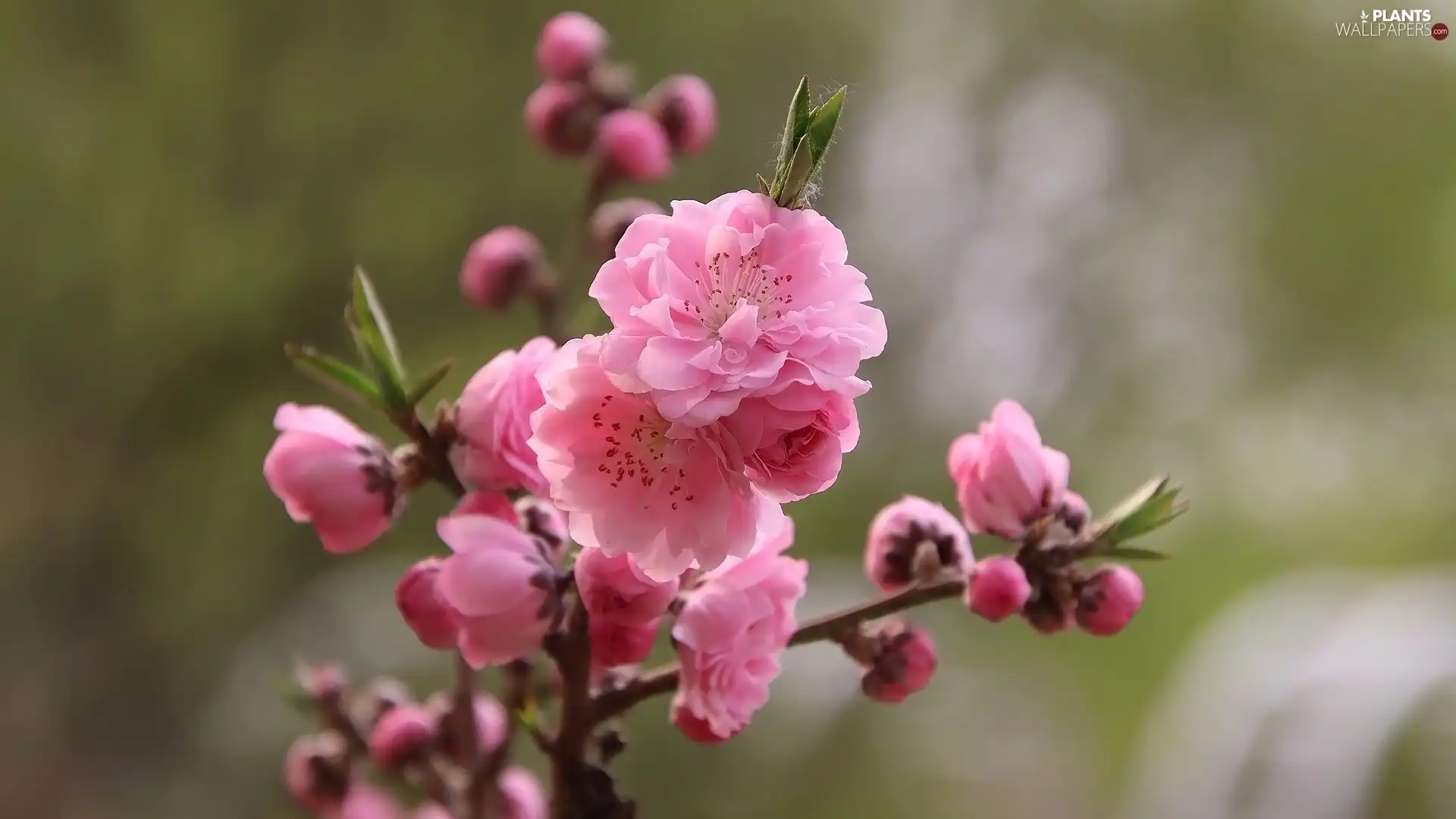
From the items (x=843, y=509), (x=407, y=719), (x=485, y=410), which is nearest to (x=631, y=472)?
(x=485, y=410)

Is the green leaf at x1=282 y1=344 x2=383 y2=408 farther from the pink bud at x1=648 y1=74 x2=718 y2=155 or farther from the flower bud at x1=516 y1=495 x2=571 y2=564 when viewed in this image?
the pink bud at x1=648 y1=74 x2=718 y2=155

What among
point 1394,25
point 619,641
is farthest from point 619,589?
point 1394,25

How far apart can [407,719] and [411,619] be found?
0.24m

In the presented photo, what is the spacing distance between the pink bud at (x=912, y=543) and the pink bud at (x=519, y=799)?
29 centimetres

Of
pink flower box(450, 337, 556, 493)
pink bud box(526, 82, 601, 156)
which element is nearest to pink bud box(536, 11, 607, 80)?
pink bud box(526, 82, 601, 156)

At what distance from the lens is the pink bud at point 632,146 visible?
58 cm

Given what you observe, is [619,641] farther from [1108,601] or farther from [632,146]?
[632,146]

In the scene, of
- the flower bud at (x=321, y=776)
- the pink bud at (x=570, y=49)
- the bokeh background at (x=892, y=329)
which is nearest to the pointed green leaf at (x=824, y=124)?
the pink bud at (x=570, y=49)

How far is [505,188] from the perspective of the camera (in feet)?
3.27

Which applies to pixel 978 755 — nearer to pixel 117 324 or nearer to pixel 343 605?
pixel 343 605

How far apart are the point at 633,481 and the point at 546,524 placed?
11 cm

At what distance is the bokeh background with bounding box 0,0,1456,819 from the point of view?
35.1 inches

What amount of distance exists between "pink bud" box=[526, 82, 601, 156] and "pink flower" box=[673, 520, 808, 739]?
0.34 meters

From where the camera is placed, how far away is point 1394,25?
820 millimetres
